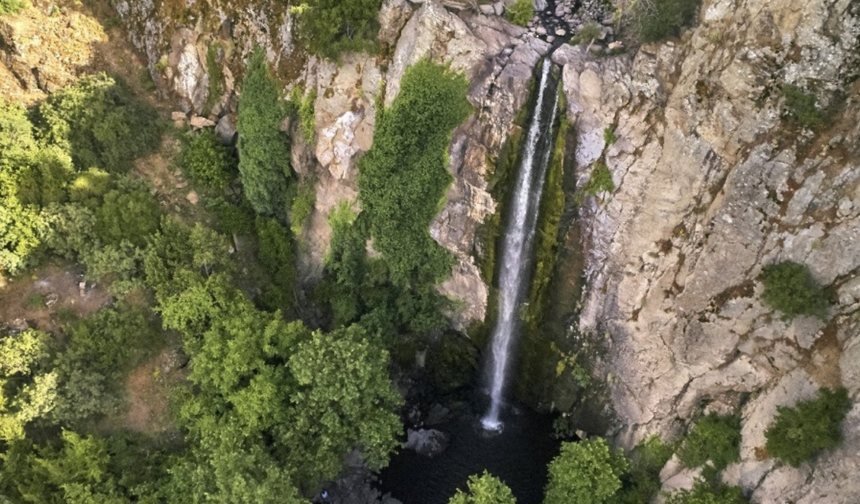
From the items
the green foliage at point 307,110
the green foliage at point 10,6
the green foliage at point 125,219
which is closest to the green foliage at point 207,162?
the green foliage at point 125,219

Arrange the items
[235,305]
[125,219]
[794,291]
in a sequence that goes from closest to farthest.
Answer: [794,291] → [235,305] → [125,219]

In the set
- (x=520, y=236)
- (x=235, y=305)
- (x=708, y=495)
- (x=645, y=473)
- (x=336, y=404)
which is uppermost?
(x=520, y=236)

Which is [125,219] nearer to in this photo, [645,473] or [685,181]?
[685,181]

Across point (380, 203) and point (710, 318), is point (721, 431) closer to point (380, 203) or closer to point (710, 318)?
point (710, 318)

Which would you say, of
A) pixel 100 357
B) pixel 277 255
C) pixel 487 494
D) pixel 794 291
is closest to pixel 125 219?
pixel 100 357

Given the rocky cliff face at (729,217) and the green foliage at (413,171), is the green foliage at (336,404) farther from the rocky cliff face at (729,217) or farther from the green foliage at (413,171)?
the rocky cliff face at (729,217)

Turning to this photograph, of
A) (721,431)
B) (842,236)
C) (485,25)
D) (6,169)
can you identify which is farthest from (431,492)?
(6,169)

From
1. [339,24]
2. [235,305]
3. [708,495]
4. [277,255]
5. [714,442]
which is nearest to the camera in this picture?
[708,495]
